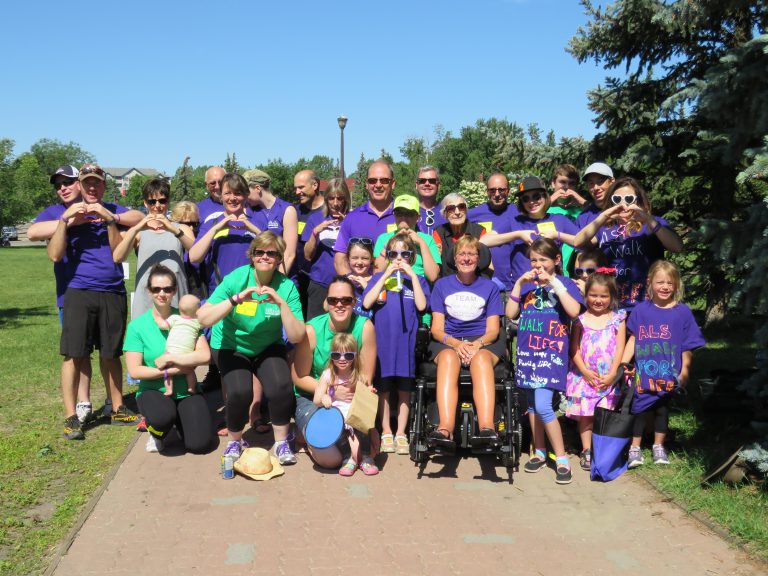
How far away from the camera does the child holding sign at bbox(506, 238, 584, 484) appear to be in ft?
17.8

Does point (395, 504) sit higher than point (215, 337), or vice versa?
point (215, 337)

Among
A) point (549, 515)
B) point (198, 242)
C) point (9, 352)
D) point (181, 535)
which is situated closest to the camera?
point (181, 535)

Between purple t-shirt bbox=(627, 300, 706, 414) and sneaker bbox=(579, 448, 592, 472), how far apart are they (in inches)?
20.1

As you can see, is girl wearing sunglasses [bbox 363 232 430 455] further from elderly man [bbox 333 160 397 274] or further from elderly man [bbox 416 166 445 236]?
elderly man [bbox 416 166 445 236]

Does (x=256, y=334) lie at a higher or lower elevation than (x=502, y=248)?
lower

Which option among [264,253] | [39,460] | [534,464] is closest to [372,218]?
[264,253]

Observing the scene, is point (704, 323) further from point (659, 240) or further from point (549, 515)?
point (549, 515)

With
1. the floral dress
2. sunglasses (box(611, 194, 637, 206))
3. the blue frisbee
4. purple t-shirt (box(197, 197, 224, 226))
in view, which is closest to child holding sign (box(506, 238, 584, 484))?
the floral dress

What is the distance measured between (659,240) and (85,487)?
185 inches

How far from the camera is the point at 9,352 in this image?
1099 cm

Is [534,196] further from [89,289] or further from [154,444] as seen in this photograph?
[89,289]

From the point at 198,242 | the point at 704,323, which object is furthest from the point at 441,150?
the point at 198,242

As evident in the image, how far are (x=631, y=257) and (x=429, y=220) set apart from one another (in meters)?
1.78

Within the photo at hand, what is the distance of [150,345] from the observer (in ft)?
18.9
